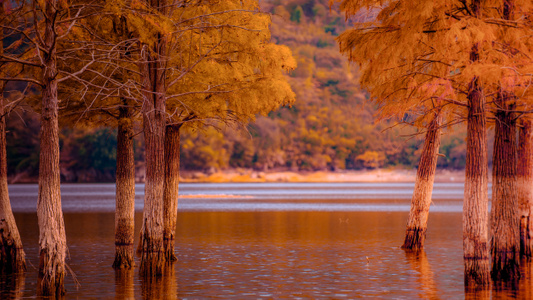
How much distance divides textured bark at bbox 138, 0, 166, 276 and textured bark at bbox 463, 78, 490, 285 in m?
8.61

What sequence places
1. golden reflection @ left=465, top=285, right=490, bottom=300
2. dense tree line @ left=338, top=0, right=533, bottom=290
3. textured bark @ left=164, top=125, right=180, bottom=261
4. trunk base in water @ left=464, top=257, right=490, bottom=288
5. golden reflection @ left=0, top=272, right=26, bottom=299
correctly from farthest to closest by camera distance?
textured bark @ left=164, top=125, right=180, bottom=261 → trunk base in water @ left=464, top=257, right=490, bottom=288 → golden reflection @ left=0, top=272, right=26, bottom=299 → dense tree line @ left=338, top=0, right=533, bottom=290 → golden reflection @ left=465, top=285, right=490, bottom=300

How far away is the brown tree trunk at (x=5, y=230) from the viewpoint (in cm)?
2128

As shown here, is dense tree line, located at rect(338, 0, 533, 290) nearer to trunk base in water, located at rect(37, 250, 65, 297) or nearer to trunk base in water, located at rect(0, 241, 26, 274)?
trunk base in water, located at rect(37, 250, 65, 297)

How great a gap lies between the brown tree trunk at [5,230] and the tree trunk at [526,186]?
16.6 metres

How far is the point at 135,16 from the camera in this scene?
19.2 meters

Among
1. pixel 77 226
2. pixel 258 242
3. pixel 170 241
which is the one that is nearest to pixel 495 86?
pixel 170 241

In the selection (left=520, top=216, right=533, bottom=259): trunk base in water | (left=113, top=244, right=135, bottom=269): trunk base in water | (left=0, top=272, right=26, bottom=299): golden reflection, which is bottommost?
(left=0, top=272, right=26, bottom=299): golden reflection

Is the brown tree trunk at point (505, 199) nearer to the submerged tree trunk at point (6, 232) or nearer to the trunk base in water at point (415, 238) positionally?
the trunk base in water at point (415, 238)

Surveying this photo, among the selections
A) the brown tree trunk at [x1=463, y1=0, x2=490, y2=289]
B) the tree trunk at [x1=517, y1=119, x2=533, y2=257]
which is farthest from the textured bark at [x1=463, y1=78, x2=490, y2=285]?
the tree trunk at [x1=517, y1=119, x2=533, y2=257]

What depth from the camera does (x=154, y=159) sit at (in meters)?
20.6

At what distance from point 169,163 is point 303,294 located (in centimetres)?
863

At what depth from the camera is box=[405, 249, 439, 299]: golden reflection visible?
63.5 ft

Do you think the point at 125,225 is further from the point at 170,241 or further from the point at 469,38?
the point at 469,38

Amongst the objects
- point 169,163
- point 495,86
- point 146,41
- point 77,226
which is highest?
point 146,41
